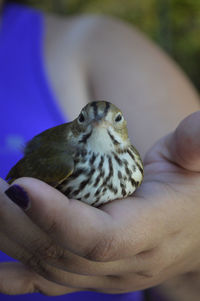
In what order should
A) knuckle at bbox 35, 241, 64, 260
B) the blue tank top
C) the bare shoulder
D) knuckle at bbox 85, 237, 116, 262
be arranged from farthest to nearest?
the bare shoulder → the blue tank top → knuckle at bbox 35, 241, 64, 260 → knuckle at bbox 85, 237, 116, 262

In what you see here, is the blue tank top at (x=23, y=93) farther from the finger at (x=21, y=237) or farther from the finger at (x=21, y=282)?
the finger at (x=21, y=237)

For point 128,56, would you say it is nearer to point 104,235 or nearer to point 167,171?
point 167,171

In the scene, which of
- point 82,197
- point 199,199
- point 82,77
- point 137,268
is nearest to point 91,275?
point 137,268

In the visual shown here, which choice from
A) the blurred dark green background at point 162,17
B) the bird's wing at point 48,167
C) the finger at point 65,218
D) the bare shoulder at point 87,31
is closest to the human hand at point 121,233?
the finger at point 65,218

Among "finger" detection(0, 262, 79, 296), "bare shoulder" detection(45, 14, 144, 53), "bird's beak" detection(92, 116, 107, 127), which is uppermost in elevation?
"bare shoulder" detection(45, 14, 144, 53)

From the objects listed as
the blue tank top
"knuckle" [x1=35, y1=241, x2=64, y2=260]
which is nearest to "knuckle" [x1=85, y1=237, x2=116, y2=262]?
"knuckle" [x1=35, y1=241, x2=64, y2=260]

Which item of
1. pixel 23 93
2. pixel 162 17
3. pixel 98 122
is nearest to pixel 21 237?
pixel 98 122

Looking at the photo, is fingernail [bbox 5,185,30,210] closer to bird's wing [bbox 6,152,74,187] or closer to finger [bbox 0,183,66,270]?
finger [bbox 0,183,66,270]
